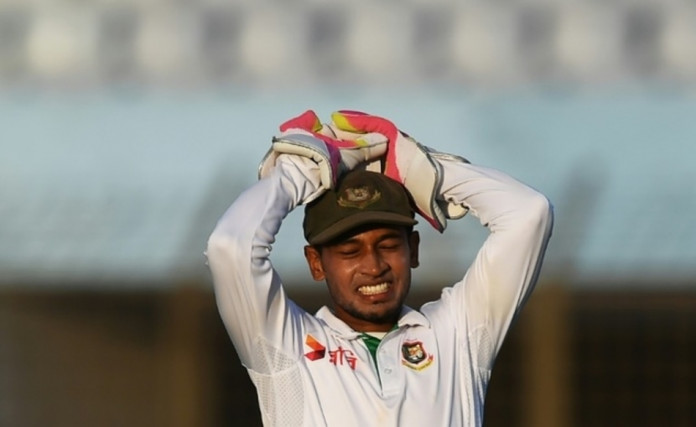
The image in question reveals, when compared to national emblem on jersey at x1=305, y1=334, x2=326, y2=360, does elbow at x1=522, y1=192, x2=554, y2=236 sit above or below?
above

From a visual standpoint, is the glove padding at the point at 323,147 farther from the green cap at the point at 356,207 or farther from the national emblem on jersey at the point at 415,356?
the national emblem on jersey at the point at 415,356

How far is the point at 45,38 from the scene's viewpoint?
12.3m

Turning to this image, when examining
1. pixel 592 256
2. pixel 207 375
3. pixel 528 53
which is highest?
pixel 528 53

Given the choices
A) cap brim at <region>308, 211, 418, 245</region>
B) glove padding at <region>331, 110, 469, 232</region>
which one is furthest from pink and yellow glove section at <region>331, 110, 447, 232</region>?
cap brim at <region>308, 211, 418, 245</region>

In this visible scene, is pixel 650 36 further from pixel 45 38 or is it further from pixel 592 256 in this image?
pixel 592 256

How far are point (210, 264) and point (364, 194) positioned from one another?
36cm

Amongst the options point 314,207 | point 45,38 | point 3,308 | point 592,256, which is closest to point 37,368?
point 3,308

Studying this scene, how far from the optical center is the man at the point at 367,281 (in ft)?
11.5

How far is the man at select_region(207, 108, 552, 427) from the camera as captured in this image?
3.51 m

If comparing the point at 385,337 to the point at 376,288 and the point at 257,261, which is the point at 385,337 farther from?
the point at 257,261

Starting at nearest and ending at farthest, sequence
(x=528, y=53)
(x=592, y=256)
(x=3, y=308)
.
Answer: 1. (x=592, y=256)
2. (x=3, y=308)
3. (x=528, y=53)

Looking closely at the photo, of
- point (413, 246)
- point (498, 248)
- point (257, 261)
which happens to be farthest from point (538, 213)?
point (257, 261)

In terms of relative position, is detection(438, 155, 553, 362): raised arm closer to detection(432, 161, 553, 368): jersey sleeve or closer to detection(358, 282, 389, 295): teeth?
detection(432, 161, 553, 368): jersey sleeve

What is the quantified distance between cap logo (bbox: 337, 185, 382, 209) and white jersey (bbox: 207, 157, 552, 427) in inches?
2.7
